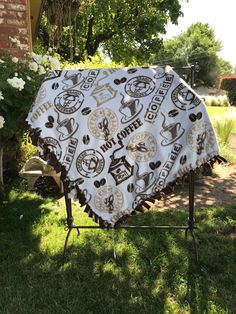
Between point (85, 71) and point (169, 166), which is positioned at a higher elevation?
point (85, 71)

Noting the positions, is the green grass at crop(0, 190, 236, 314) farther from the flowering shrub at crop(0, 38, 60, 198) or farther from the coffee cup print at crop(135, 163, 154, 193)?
the flowering shrub at crop(0, 38, 60, 198)

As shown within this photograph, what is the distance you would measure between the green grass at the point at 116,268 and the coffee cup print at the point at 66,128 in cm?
122

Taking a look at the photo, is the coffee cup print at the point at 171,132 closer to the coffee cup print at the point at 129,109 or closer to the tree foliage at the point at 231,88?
the coffee cup print at the point at 129,109

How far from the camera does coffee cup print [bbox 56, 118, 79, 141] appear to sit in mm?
3162

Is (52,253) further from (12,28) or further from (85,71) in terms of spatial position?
(12,28)

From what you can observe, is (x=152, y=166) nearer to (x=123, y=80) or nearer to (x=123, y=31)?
(x=123, y=80)

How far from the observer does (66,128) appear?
317 cm

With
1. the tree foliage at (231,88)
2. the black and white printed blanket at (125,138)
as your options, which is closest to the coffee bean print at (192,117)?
the black and white printed blanket at (125,138)

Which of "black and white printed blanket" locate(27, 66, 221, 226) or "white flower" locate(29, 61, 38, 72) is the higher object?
"white flower" locate(29, 61, 38, 72)

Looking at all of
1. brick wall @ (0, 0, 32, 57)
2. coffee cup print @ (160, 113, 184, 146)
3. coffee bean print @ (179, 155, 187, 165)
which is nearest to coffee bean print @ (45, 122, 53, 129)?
coffee cup print @ (160, 113, 184, 146)

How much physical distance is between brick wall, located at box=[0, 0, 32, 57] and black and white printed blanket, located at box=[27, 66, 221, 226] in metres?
2.83

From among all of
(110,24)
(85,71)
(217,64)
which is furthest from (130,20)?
(217,64)

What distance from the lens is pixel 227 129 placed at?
8031 mm

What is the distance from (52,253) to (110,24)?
16.9 m
